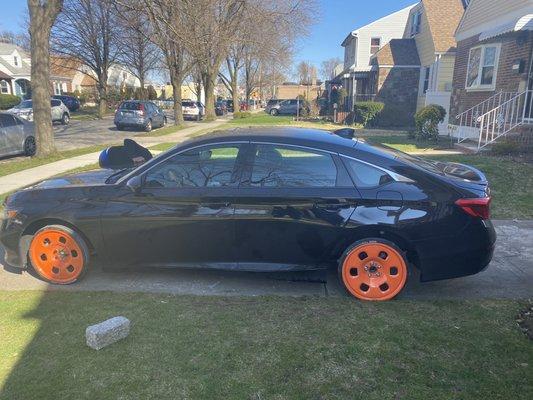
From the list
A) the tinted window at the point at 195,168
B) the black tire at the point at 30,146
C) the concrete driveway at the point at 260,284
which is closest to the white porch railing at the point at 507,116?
the concrete driveway at the point at 260,284

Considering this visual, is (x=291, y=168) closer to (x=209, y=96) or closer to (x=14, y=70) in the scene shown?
(x=209, y=96)

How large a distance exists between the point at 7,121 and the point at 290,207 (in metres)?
12.2

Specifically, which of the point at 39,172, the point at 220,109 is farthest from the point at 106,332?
the point at 220,109

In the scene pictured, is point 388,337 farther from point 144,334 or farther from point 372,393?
point 144,334

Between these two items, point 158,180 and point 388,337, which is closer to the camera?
point 388,337

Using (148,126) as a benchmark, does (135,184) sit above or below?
above

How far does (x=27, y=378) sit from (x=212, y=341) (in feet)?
4.13

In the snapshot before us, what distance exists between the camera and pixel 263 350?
3229 millimetres

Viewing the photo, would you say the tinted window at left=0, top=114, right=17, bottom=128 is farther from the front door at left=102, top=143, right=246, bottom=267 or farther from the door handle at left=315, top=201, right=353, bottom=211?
the door handle at left=315, top=201, right=353, bottom=211

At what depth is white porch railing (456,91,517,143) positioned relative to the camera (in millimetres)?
13859

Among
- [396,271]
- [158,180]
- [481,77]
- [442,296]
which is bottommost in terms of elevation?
[442,296]

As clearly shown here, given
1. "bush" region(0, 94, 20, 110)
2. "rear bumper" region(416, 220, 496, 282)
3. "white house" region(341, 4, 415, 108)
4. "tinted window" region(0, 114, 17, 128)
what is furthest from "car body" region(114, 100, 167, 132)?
"rear bumper" region(416, 220, 496, 282)

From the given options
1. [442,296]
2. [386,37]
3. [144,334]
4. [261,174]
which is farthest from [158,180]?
[386,37]

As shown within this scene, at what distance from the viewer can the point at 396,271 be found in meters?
4.00
